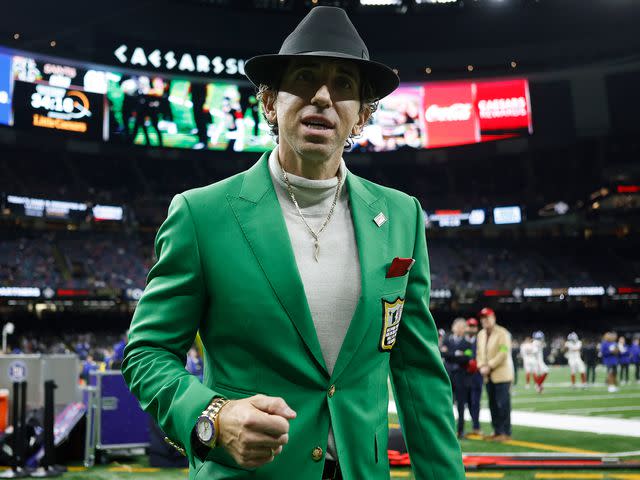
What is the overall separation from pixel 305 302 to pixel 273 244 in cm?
19

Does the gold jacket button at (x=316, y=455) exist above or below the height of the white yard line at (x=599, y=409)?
above

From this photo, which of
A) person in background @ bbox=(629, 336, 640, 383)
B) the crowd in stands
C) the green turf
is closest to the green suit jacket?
the green turf

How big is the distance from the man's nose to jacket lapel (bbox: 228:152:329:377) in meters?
0.29

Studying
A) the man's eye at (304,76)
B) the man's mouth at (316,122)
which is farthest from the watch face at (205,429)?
the man's eye at (304,76)

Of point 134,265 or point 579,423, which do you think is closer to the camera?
point 579,423

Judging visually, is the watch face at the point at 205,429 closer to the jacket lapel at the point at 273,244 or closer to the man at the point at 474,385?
the jacket lapel at the point at 273,244

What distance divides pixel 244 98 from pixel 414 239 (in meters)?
45.4

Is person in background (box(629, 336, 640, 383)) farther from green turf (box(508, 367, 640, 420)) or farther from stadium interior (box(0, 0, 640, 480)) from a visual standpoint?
stadium interior (box(0, 0, 640, 480))

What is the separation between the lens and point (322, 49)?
2082 mm

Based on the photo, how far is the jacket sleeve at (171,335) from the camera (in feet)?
5.64

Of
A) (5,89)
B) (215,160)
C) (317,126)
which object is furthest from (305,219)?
(215,160)

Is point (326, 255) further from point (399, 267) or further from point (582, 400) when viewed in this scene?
point (582, 400)

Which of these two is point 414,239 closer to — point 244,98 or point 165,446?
point 165,446

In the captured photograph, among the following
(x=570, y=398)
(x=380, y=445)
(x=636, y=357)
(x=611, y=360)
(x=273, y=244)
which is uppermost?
(x=273, y=244)
